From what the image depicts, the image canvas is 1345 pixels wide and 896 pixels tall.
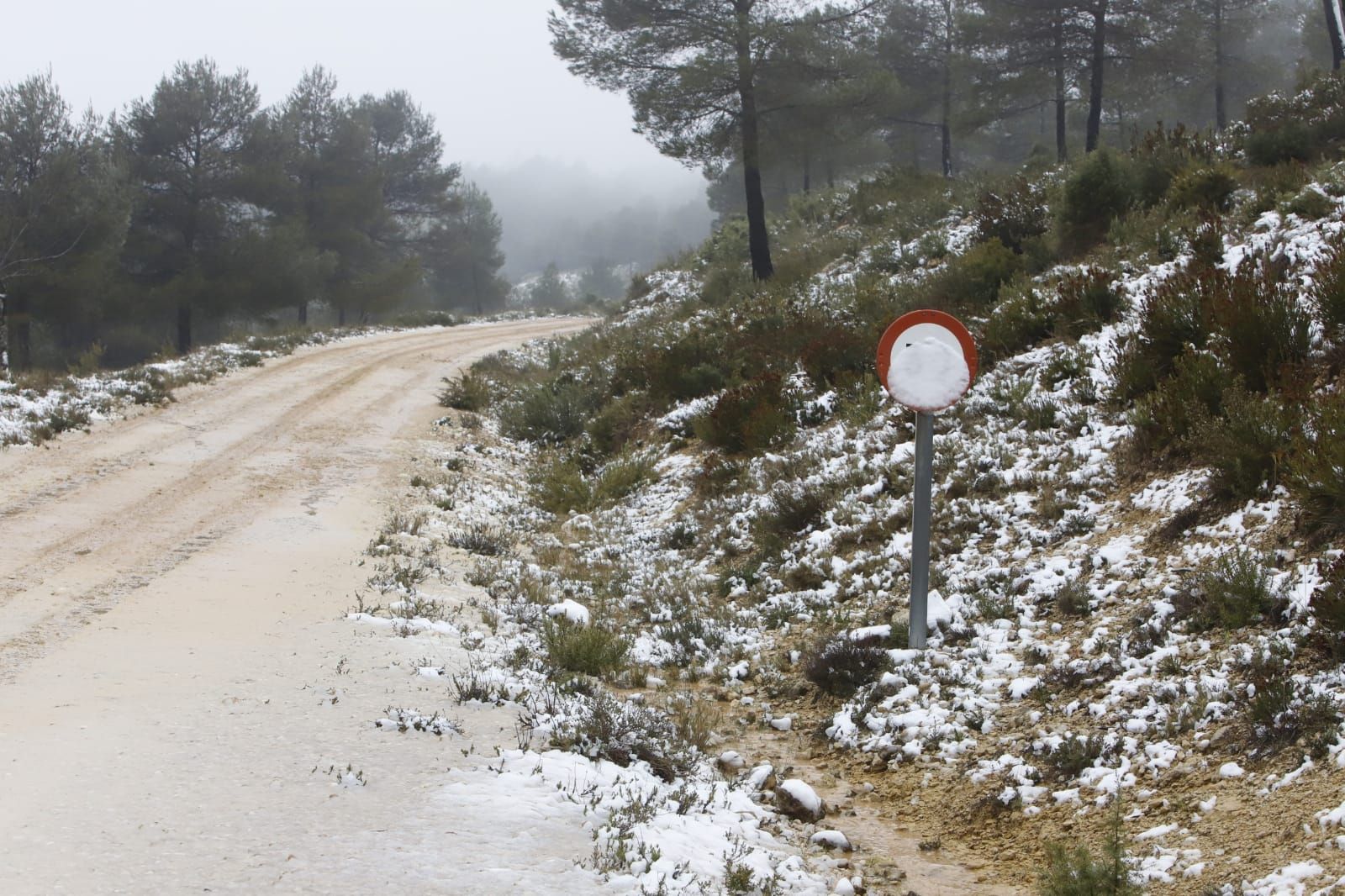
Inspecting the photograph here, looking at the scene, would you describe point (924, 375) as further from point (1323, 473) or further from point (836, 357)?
point (836, 357)

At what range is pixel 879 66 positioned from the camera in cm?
2225

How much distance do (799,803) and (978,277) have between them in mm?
9323

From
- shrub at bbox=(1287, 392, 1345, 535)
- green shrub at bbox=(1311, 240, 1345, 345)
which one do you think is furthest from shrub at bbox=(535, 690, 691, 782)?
green shrub at bbox=(1311, 240, 1345, 345)

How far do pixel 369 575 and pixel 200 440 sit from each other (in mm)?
5939

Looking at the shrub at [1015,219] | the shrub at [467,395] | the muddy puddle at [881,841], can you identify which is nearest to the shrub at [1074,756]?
the muddy puddle at [881,841]

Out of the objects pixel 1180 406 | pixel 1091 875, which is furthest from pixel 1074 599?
pixel 1091 875

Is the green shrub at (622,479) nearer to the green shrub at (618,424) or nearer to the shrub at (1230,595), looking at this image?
the green shrub at (618,424)

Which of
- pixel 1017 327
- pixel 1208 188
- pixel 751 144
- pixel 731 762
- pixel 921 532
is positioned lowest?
pixel 731 762

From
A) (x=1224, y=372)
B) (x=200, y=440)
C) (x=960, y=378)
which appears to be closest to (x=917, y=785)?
(x=960, y=378)

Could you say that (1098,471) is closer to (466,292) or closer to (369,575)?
(369,575)

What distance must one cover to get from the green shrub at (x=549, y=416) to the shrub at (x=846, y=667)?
999cm

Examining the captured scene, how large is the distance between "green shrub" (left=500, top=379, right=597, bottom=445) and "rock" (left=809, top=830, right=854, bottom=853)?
1170 cm

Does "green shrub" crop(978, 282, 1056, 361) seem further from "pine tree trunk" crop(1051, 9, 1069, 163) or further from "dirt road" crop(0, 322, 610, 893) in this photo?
"pine tree trunk" crop(1051, 9, 1069, 163)

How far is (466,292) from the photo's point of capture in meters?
60.2
